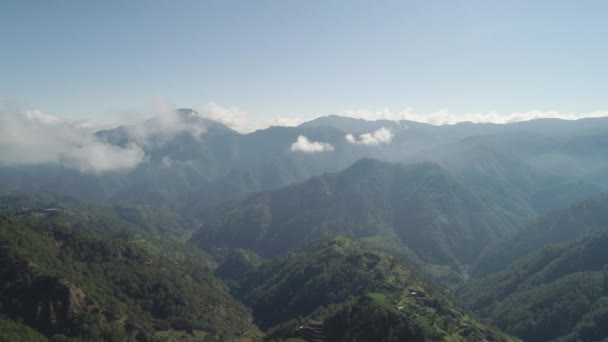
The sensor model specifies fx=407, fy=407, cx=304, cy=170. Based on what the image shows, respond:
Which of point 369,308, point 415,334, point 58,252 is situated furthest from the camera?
point 58,252

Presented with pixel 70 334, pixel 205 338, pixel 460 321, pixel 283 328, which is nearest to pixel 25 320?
pixel 70 334

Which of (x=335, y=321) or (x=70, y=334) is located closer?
(x=70, y=334)

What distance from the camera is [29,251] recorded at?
169125 mm

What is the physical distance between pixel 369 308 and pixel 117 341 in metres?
92.7

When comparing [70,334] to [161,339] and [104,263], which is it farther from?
[104,263]

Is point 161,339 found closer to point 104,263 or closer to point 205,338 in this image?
point 205,338

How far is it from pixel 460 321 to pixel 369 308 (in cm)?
4984

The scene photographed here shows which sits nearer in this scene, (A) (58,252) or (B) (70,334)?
(B) (70,334)

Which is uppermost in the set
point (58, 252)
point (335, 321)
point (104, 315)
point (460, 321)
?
point (58, 252)

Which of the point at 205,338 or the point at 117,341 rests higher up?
the point at 117,341

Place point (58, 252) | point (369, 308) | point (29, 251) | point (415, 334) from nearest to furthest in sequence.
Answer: point (415, 334)
point (369, 308)
point (29, 251)
point (58, 252)

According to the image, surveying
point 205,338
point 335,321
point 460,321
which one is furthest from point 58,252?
point 460,321

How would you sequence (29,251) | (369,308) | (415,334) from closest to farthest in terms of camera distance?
(415,334) < (369,308) < (29,251)

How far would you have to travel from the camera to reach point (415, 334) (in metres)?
138
